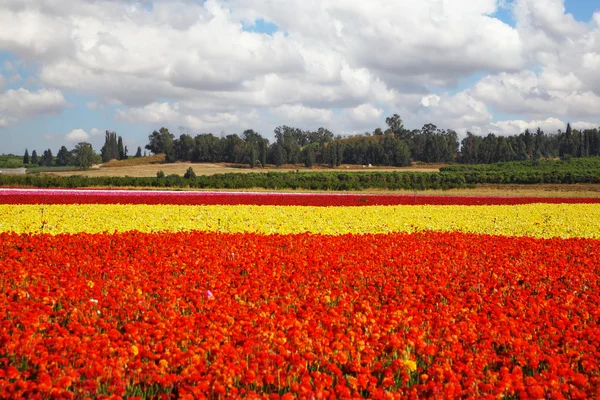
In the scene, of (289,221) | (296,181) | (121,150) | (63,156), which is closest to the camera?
(289,221)

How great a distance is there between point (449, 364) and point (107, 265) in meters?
6.43

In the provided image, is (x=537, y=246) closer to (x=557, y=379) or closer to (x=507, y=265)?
(x=507, y=265)

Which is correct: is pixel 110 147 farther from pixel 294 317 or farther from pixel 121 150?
pixel 294 317

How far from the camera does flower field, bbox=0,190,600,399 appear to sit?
5.16 metres

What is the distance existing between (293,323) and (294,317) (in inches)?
11.5

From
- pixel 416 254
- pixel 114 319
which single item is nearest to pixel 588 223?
pixel 416 254

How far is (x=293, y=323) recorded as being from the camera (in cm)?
636

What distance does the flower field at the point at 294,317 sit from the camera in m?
5.16

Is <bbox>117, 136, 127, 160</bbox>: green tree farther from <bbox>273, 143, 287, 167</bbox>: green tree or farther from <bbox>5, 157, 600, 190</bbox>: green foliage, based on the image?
<bbox>5, 157, 600, 190</bbox>: green foliage

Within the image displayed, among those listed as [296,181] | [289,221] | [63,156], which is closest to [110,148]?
[63,156]

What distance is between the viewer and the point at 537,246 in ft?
43.6

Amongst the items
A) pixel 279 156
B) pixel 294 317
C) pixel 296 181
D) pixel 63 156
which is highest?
pixel 63 156

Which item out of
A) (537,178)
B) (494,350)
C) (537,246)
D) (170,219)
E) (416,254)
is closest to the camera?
(494,350)

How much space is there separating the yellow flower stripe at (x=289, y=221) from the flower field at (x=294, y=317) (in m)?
3.19
